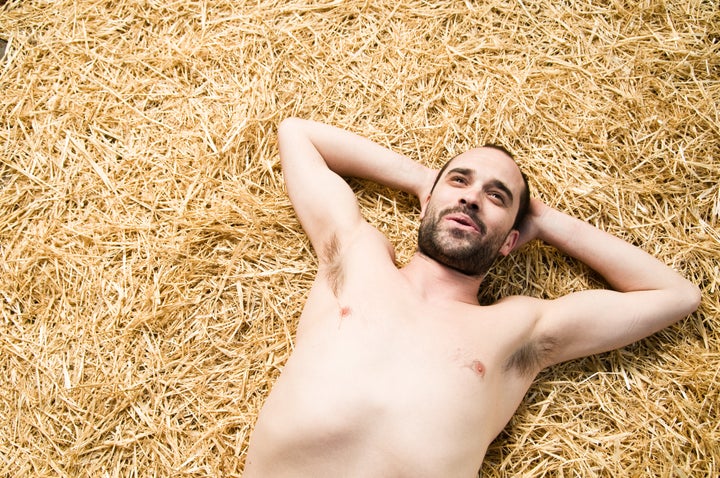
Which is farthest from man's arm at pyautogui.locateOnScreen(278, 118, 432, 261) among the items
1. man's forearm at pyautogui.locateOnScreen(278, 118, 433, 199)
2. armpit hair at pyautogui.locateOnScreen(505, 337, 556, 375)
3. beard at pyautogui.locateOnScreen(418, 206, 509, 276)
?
armpit hair at pyautogui.locateOnScreen(505, 337, 556, 375)

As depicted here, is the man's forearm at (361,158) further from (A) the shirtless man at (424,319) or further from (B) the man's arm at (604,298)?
(B) the man's arm at (604,298)

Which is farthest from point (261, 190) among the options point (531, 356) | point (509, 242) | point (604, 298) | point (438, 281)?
point (604, 298)

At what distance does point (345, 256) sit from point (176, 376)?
3.41 feet

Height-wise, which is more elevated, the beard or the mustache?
the mustache

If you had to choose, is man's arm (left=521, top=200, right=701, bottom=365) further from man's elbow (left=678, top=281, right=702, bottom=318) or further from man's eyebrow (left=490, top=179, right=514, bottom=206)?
man's eyebrow (left=490, top=179, right=514, bottom=206)

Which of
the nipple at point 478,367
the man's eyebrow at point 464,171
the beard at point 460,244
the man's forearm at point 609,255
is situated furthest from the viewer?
the man's forearm at point 609,255

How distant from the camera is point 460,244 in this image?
2293mm

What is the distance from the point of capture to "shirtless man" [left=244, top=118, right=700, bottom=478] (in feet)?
6.68

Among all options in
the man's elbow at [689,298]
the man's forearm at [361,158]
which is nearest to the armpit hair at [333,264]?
the man's forearm at [361,158]

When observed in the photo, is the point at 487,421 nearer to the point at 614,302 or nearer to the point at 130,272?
the point at 614,302

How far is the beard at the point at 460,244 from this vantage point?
7.56 ft

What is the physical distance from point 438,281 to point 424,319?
246 mm

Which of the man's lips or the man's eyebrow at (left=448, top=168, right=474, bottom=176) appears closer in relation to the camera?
the man's lips

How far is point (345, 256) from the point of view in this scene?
2354mm
